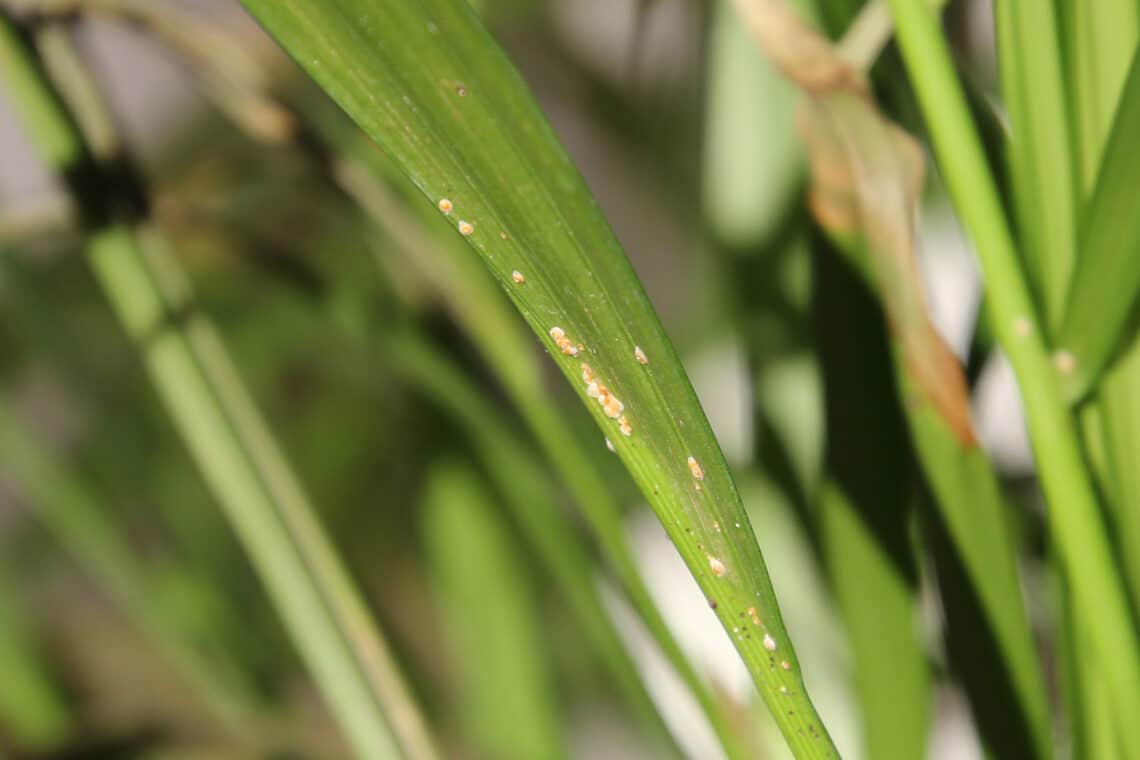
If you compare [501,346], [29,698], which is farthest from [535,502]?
[29,698]

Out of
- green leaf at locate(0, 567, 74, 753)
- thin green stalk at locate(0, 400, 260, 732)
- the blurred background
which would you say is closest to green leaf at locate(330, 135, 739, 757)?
the blurred background

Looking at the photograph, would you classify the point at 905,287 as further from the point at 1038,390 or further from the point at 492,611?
the point at 492,611

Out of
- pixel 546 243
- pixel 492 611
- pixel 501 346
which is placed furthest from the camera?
pixel 492 611

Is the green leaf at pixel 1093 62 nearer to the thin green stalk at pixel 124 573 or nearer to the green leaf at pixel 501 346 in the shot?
the green leaf at pixel 501 346

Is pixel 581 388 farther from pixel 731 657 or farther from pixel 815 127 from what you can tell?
pixel 731 657

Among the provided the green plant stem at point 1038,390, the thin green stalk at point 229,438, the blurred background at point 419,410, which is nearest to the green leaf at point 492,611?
the blurred background at point 419,410
